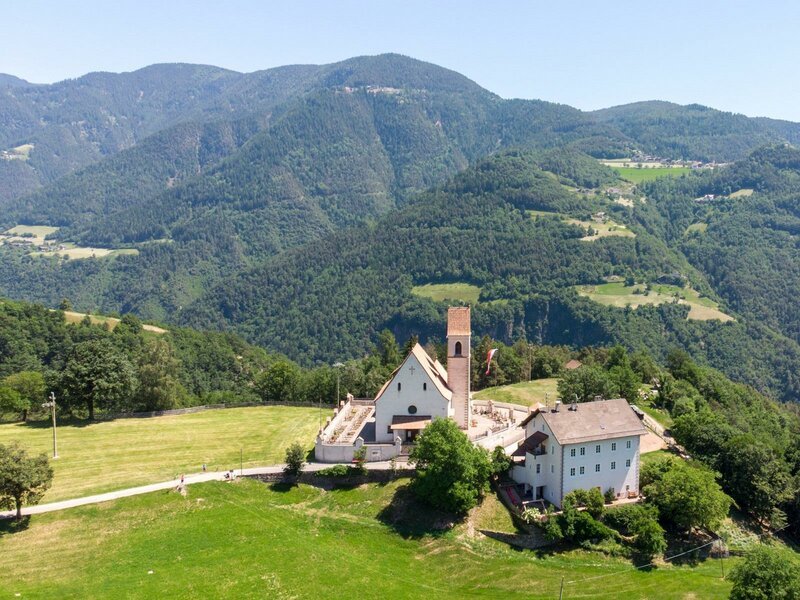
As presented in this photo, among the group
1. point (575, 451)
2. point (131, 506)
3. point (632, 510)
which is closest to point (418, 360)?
point (575, 451)

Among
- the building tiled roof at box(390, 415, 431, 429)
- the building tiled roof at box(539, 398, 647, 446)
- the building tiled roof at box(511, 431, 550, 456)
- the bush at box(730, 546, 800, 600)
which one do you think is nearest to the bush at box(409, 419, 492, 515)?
the building tiled roof at box(511, 431, 550, 456)

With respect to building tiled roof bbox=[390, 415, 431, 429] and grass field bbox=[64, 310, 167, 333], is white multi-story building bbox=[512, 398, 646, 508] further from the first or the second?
grass field bbox=[64, 310, 167, 333]

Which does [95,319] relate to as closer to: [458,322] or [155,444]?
[155,444]

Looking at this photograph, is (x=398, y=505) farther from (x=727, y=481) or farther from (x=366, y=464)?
(x=727, y=481)

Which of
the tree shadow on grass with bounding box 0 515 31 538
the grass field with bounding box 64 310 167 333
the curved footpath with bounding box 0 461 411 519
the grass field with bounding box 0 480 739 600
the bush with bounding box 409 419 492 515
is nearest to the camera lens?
the grass field with bounding box 0 480 739 600

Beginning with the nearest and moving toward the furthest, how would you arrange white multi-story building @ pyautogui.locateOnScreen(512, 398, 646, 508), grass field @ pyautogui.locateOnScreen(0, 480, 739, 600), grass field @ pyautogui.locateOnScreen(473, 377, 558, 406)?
grass field @ pyautogui.locateOnScreen(0, 480, 739, 600)
white multi-story building @ pyautogui.locateOnScreen(512, 398, 646, 508)
grass field @ pyautogui.locateOnScreen(473, 377, 558, 406)
